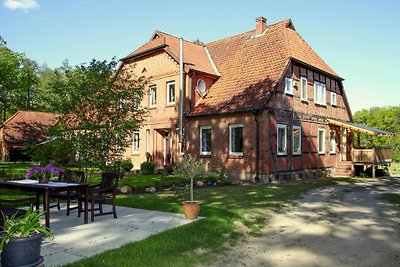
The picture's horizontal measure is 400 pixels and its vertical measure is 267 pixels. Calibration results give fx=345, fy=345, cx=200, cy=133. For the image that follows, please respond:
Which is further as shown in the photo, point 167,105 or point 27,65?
point 27,65

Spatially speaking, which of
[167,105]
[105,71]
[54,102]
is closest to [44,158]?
[54,102]

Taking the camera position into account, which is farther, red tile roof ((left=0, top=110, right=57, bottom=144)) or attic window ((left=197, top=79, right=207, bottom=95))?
red tile roof ((left=0, top=110, right=57, bottom=144))

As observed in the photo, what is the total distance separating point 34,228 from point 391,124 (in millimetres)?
69103

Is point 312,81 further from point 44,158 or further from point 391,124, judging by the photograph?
point 391,124

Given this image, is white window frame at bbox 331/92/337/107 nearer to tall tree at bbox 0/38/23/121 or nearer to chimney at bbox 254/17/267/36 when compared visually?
chimney at bbox 254/17/267/36

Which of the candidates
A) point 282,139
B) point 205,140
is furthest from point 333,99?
point 205,140

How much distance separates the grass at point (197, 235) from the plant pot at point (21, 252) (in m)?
0.97

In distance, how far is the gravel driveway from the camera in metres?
5.67

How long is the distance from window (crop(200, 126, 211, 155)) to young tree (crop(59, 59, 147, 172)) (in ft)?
28.5

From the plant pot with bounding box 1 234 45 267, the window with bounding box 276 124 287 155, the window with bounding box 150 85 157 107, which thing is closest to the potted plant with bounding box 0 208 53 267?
the plant pot with bounding box 1 234 45 267

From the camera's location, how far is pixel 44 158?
1145 cm

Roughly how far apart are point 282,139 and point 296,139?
5.42ft

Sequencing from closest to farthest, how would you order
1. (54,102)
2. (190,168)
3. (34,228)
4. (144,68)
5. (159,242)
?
(34,228) < (159,242) < (190,168) < (54,102) < (144,68)

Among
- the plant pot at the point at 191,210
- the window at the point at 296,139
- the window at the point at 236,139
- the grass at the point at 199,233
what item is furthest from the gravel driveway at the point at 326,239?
the window at the point at 296,139
